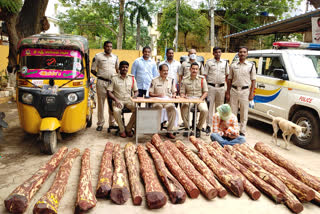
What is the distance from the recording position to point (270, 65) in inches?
262

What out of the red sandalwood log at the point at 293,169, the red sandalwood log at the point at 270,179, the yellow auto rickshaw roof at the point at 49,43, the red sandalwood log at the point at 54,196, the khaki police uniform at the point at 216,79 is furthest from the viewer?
the khaki police uniform at the point at 216,79

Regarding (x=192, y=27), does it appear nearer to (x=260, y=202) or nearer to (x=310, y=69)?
(x=310, y=69)

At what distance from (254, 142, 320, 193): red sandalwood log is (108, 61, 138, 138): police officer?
2.80m

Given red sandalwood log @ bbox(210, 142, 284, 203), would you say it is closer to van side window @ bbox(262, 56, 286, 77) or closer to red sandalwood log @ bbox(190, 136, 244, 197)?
red sandalwood log @ bbox(190, 136, 244, 197)

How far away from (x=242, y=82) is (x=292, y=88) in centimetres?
112

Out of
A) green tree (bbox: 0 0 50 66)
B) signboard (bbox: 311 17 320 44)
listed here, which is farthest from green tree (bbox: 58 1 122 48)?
signboard (bbox: 311 17 320 44)

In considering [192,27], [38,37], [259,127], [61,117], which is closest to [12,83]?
[38,37]

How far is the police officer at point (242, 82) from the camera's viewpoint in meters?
5.99

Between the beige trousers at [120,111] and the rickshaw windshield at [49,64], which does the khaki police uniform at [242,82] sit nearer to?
the beige trousers at [120,111]

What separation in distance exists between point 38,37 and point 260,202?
194 inches

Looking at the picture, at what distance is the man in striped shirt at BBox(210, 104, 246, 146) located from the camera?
4.91 meters

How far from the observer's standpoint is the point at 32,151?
4.79 metres

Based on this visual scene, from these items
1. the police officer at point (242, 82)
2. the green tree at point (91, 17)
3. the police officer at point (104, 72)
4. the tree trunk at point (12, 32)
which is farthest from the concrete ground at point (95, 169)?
the green tree at point (91, 17)

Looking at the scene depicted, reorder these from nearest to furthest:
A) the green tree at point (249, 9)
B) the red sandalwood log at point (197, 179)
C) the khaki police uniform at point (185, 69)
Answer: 1. the red sandalwood log at point (197, 179)
2. the khaki police uniform at point (185, 69)
3. the green tree at point (249, 9)
